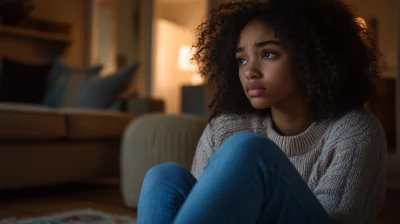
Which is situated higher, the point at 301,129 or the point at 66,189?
the point at 301,129

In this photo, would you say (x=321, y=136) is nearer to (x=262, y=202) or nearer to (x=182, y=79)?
(x=262, y=202)

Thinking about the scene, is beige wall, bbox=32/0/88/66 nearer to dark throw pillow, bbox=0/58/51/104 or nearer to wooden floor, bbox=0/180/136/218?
dark throw pillow, bbox=0/58/51/104

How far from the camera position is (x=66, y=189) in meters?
2.70

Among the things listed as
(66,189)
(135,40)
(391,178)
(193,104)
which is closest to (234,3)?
(193,104)

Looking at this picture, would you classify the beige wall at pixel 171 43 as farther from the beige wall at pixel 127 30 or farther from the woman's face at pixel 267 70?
the woman's face at pixel 267 70

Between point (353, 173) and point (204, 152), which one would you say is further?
point (204, 152)

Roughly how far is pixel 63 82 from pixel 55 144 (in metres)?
0.71

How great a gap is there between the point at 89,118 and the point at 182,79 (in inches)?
53.6

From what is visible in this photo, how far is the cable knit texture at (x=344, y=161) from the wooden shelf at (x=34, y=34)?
3.13 metres

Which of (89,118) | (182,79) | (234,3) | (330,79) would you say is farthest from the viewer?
(182,79)

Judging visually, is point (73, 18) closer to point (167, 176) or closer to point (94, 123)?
point (94, 123)

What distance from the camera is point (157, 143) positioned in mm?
1930

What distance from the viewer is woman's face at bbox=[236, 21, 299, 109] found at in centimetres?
95

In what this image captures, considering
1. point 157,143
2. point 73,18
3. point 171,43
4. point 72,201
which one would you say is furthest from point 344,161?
point 73,18
